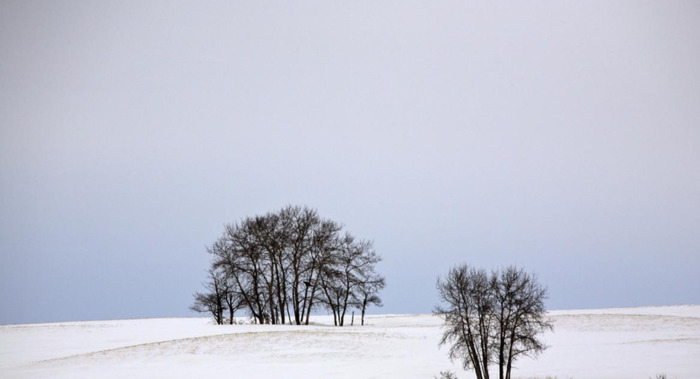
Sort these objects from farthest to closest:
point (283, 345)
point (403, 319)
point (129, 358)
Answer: point (403, 319) → point (283, 345) → point (129, 358)

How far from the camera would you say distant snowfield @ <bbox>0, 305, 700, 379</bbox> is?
3288cm

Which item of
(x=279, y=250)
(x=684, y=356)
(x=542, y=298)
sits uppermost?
(x=279, y=250)

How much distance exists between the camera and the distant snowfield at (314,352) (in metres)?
32.9

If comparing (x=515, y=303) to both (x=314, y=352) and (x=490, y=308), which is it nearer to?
(x=490, y=308)

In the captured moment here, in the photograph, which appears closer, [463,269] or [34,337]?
[463,269]

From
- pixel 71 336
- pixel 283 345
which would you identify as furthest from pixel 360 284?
pixel 71 336

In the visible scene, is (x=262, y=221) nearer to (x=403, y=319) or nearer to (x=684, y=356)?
(x=403, y=319)

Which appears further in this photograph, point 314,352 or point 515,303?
point 314,352

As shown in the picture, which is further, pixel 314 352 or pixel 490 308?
pixel 314 352

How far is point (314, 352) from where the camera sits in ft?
130

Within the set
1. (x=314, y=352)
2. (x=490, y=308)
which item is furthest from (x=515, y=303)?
(x=314, y=352)

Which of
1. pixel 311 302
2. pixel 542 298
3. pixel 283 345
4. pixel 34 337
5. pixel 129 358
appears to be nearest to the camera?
pixel 542 298

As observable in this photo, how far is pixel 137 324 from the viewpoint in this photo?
196ft

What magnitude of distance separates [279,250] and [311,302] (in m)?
5.86
